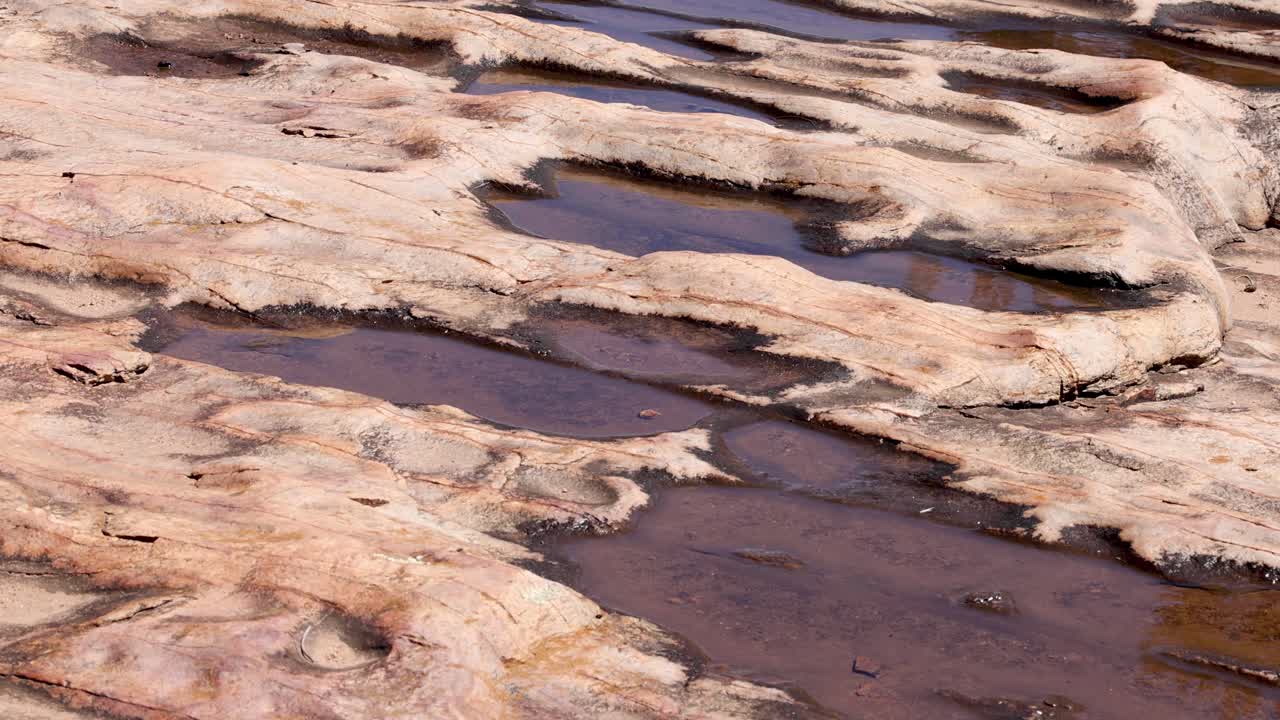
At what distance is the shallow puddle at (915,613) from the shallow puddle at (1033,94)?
22.0 ft

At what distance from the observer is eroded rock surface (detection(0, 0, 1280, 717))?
4.80m

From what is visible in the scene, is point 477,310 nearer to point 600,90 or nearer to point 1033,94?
point 600,90

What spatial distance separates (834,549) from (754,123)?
5095mm

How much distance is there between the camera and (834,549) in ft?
19.4

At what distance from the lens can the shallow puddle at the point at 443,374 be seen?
6.78 metres

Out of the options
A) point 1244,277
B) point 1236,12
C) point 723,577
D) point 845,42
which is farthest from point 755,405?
point 1236,12

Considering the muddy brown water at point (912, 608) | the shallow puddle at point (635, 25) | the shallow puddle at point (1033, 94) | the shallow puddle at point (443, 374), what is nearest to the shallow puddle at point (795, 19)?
the shallow puddle at point (635, 25)

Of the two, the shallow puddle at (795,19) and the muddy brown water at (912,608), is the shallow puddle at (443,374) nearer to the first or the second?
the muddy brown water at (912,608)

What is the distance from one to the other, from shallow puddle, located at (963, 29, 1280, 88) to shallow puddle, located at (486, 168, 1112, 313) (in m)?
5.33

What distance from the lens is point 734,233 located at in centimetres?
921

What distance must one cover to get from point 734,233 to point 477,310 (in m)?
2.26

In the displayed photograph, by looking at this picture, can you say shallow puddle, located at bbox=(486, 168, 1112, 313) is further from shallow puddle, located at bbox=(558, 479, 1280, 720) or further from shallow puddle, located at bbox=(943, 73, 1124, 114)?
shallow puddle, located at bbox=(943, 73, 1124, 114)

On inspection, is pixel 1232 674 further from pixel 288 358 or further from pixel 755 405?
pixel 288 358

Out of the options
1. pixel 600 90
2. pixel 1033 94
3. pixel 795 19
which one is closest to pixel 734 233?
pixel 600 90
